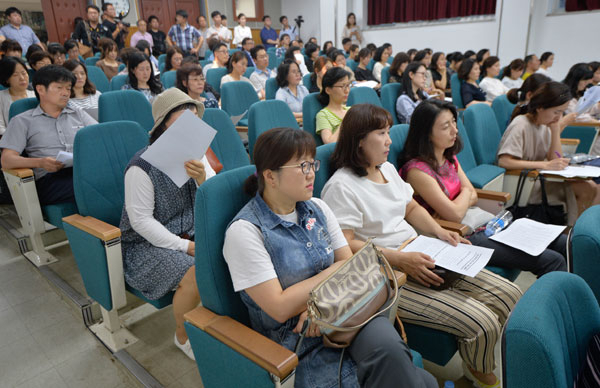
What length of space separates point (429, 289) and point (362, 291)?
0.48m

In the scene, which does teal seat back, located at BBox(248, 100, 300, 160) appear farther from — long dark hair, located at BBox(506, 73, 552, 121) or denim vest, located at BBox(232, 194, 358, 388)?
long dark hair, located at BBox(506, 73, 552, 121)

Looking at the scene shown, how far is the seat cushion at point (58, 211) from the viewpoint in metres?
2.12

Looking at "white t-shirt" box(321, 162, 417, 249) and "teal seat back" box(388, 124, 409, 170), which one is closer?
"white t-shirt" box(321, 162, 417, 249)

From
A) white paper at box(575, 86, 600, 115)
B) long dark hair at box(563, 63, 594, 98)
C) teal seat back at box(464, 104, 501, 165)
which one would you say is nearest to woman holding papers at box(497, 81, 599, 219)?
teal seat back at box(464, 104, 501, 165)

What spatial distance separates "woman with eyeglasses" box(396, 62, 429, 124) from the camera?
344cm

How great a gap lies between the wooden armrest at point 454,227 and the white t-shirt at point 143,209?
1.16m

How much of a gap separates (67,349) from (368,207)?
1.46 m

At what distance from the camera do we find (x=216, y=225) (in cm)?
113

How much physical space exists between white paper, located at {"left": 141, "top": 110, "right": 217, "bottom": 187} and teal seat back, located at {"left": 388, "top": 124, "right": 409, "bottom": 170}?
92 cm

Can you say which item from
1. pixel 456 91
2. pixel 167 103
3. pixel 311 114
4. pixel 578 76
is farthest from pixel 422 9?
pixel 167 103

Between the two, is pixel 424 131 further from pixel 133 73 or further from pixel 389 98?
pixel 133 73

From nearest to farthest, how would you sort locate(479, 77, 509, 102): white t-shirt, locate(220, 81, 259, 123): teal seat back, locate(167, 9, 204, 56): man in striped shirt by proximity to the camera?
locate(220, 81, 259, 123): teal seat back < locate(479, 77, 509, 102): white t-shirt < locate(167, 9, 204, 56): man in striped shirt

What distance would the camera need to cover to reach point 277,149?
3.75 feet

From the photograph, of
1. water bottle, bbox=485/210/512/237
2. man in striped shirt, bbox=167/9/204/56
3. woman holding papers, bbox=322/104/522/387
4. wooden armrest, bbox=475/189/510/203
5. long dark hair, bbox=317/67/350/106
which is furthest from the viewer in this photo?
man in striped shirt, bbox=167/9/204/56
